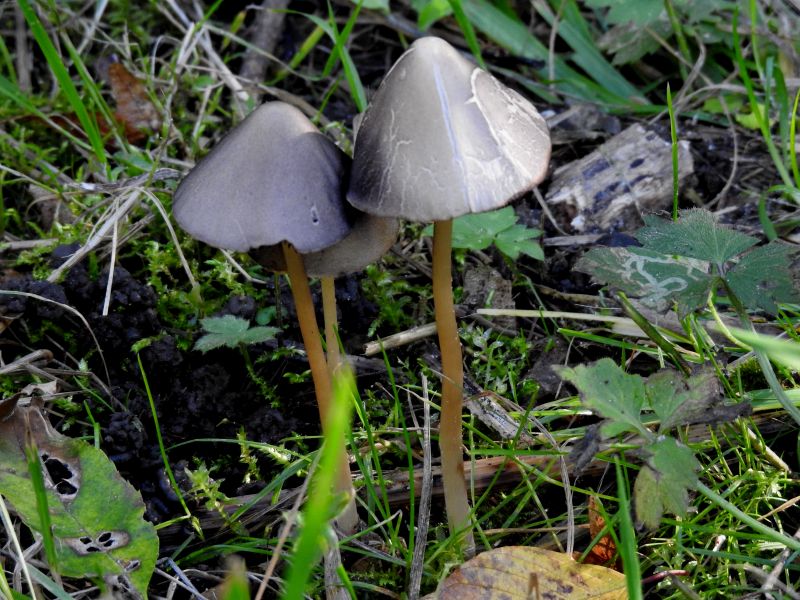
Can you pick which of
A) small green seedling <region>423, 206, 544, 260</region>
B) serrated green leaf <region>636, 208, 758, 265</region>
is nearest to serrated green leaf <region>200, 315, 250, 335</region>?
small green seedling <region>423, 206, 544, 260</region>

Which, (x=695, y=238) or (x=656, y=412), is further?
(x=695, y=238)

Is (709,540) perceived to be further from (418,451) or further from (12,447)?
(12,447)

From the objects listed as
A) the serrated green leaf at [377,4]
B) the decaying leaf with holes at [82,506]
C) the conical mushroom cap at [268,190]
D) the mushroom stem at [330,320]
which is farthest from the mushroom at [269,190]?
the serrated green leaf at [377,4]

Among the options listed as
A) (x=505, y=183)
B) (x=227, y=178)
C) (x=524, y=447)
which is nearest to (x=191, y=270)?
(x=227, y=178)

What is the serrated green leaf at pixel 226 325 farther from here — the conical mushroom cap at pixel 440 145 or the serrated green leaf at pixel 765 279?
the serrated green leaf at pixel 765 279

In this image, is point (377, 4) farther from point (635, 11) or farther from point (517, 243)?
point (517, 243)

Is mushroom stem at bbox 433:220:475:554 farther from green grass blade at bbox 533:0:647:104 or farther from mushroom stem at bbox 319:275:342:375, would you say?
green grass blade at bbox 533:0:647:104

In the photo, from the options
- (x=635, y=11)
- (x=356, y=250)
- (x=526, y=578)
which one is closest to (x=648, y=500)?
(x=526, y=578)

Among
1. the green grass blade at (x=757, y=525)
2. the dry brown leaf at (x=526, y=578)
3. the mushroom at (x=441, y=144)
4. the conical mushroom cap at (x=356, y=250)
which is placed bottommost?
the dry brown leaf at (x=526, y=578)
